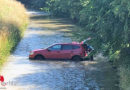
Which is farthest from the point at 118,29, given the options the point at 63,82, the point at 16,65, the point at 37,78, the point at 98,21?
the point at 16,65

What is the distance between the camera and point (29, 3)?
106 meters

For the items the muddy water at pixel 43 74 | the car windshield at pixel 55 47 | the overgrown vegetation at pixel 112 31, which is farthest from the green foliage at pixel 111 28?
the car windshield at pixel 55 47

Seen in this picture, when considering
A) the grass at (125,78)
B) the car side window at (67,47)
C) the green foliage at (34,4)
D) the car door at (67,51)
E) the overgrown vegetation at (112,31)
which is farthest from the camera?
the green foliage at (34,4)

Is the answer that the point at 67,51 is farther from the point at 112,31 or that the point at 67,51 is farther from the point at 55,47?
the point at 112,31

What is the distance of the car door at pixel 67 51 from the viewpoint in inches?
1189

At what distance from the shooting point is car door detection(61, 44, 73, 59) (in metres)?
30.2

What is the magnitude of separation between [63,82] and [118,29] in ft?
15.4

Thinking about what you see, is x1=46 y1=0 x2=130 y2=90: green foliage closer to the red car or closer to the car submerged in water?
the car submerged in water

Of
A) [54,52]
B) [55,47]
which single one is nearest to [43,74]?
[54,52]

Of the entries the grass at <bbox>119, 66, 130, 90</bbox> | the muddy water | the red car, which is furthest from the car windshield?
the grass at <bbox>119, 66, 130, 90</bbox>

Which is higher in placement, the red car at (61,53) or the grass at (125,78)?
the grass at (125,78)

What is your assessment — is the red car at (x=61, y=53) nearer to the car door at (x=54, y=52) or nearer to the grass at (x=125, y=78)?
the car door at (x=54, y=52)

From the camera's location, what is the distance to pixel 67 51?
3023cm

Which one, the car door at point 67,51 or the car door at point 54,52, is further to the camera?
the car door at point 54,52
